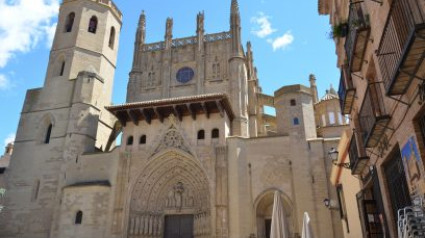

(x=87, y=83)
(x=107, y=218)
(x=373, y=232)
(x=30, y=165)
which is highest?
(x=87, y=83)

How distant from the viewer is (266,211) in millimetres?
15594

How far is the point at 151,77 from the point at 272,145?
31.4ft

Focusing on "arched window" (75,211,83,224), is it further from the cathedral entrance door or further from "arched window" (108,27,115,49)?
"arched window" (108,27,115,49)

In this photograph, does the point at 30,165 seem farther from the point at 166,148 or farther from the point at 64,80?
the point at 166,148

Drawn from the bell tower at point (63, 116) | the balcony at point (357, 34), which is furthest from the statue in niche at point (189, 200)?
the balcony at point (357, 34)

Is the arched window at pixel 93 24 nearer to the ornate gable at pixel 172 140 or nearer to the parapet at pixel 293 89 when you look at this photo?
the ornate gable at pixel 172 140

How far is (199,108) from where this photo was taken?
17.0m

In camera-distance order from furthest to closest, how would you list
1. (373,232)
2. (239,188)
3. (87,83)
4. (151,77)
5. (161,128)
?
1. (151,77)
2. (87,83)
3. (161,128)
4. (239,188)
5. (373,232)

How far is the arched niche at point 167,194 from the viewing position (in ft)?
51.9

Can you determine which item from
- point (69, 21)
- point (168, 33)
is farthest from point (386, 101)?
point (69, 21)

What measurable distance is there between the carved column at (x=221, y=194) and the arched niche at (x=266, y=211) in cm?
131

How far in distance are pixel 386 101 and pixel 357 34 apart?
129cm

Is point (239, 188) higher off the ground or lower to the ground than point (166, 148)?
lower

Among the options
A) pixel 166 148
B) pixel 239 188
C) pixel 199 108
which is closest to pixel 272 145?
pixel 239 188
